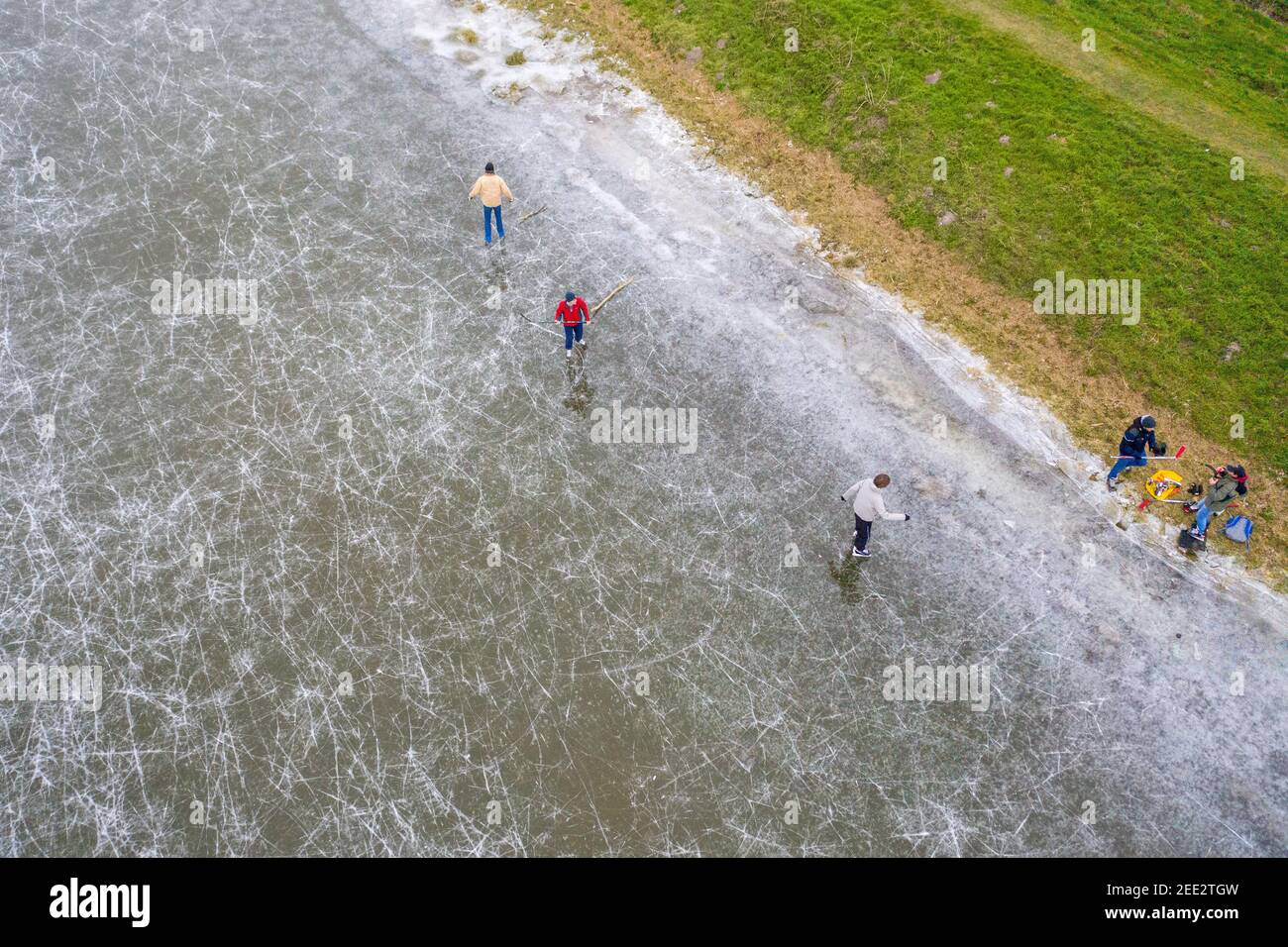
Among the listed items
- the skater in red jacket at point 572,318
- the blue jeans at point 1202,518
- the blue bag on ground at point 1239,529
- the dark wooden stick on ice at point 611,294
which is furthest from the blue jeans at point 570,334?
the blue bag on ground at point 1239,529

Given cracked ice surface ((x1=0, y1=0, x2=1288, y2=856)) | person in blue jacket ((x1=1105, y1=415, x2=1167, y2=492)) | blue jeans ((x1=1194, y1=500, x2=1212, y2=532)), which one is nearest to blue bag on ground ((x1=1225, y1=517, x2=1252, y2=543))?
blue jeans ((x1=1194, y1=500, x2=1212, y2=532))

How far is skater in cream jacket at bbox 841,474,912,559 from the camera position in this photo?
9789 mm

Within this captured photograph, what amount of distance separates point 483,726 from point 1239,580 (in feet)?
30.8

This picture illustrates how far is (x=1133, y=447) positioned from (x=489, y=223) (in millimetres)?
9930

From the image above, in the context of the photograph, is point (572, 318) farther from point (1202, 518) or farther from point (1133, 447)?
point (1202, 518)

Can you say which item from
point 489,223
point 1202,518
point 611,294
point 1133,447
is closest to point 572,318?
point 611,294

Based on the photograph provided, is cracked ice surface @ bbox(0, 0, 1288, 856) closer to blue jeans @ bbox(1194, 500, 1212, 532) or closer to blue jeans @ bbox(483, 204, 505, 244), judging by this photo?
blue jeans @ bbox(483, 204, 505, 244)

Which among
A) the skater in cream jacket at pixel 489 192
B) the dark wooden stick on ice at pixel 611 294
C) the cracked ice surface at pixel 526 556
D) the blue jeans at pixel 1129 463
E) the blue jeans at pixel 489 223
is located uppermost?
the skater in cream jacket at pixel 489 192

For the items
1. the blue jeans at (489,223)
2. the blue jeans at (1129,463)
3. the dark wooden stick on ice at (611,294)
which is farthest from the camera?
the blue jeans at (489,223)

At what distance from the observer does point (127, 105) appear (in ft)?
51.5

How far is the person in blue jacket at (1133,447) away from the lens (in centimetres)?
1085

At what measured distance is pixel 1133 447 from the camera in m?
11.0

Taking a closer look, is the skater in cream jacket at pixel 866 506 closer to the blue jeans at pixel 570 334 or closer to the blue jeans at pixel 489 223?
the blue jeans at pixel 570 334

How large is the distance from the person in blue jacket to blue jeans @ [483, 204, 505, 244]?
970cm
